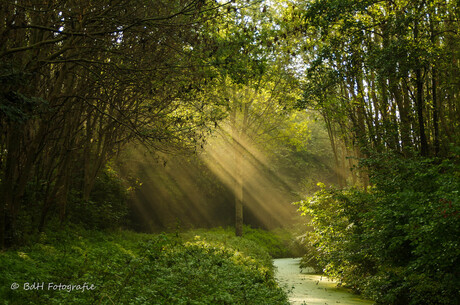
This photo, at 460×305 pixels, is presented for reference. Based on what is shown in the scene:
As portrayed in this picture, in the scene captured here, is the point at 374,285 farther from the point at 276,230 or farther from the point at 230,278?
the point at 276,230

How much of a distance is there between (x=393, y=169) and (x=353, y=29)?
4.71m

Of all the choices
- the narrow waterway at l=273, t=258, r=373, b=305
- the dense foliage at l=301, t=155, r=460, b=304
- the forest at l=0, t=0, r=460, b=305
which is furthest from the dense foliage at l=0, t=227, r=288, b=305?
the dense foliage at l=301, t=155, r=460, b=304

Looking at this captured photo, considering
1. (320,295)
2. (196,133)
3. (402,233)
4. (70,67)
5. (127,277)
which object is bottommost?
(320,295)

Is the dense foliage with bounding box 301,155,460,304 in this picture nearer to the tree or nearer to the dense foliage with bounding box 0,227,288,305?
the dense foliage with bounding box 0,227,288,305

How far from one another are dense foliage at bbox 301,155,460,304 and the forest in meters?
0.05

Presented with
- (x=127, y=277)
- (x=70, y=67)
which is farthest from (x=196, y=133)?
(x=127, y=277)

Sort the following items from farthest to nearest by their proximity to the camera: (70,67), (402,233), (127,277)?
(70,67), (402,233), (127,277)

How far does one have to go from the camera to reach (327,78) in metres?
11.9

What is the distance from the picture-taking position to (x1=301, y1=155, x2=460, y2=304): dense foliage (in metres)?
6.37

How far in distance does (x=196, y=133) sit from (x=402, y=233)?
7282mm

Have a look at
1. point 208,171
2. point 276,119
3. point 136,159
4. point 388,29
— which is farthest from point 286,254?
point 388,29

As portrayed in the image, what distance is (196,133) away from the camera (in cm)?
1281

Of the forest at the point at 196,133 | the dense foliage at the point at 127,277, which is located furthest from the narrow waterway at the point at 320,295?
the dense foliage at the point at 127,277

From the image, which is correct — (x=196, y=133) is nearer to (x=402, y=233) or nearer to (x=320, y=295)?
(x=320, y=295)
